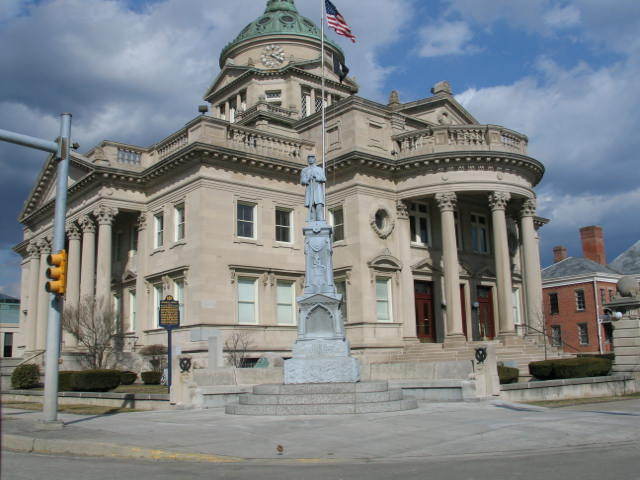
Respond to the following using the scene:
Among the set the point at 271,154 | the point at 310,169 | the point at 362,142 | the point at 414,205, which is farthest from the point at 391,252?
the point at 310,169

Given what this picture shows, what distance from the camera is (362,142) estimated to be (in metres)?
35.2

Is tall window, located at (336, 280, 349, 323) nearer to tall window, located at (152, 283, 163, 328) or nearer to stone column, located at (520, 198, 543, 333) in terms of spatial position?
tall window, located at (152, 283, 163, 328)

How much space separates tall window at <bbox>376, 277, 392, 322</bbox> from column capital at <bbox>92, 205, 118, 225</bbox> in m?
14.9

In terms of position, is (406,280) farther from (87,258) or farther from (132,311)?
(87,258)

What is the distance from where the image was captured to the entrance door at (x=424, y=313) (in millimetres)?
36375

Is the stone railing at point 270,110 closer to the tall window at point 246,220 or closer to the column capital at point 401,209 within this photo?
the tall window at point 246,220

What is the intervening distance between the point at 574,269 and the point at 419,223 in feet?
91.9

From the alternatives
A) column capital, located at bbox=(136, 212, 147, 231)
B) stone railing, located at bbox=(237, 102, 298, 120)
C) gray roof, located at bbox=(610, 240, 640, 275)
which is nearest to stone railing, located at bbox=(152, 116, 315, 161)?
column capital, located at bbox=(136, 212, 147, 231)

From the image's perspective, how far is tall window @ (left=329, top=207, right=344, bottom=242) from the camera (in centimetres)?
3575

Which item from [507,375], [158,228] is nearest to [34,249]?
[158,228]

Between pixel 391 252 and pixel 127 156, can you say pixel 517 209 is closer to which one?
pixel 391 252

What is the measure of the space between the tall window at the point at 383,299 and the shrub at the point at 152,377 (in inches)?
456

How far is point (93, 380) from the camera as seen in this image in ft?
86.8

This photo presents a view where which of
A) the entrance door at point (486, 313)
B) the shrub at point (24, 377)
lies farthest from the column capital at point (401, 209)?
the shrub at point (24, 377)
